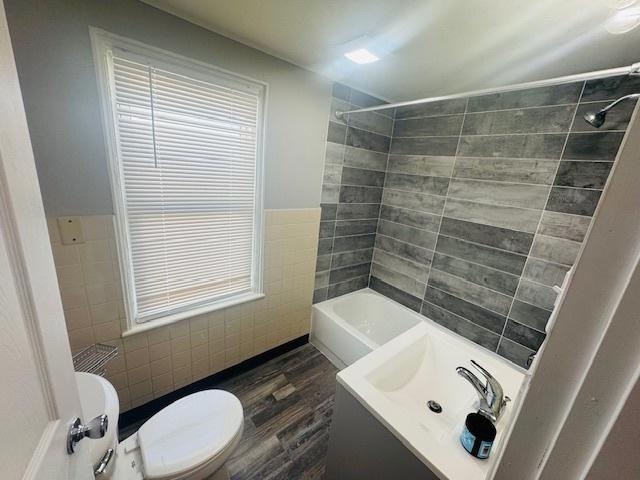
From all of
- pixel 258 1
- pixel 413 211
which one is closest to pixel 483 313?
pixel 413 211

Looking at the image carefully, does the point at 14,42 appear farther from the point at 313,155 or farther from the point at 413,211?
the point at 413,211

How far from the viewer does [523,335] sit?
168cm

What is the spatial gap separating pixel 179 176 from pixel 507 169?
2115 mm

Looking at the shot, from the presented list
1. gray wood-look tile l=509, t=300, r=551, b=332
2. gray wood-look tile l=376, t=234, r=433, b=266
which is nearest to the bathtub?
gray wood-look tile l=376, t=234, r=433, b=266

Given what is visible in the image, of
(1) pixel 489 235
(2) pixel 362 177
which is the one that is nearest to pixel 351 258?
(2) pixel 362 177

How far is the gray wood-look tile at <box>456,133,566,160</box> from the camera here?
1496 mm

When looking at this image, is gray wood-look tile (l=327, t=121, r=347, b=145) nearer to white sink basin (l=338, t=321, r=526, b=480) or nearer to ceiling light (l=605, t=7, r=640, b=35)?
ceiling light (l=605, t=7, r=640, b=35)

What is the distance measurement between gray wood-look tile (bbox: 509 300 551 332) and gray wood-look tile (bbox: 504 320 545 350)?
1.3 inches

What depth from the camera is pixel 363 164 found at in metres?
2.26

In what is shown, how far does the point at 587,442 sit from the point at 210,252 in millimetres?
1718

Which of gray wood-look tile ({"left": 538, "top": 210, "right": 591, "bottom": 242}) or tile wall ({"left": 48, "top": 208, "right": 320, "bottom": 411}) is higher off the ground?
gray wood-look tile ({"left": 538, "top": 210, "right": 591, "bottom": 242})

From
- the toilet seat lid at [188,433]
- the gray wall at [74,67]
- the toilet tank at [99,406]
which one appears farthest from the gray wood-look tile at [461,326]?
the gray wall at [74,67]

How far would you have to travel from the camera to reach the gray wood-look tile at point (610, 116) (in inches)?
49.4

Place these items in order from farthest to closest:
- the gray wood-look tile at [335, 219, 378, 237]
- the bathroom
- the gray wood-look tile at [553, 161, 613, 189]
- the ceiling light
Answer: the gray wood-look tile at [335, 219, 378, 237]
the gray wood-look tile at [553, 161, 613, 189]
the ceiling light
the bathroom
